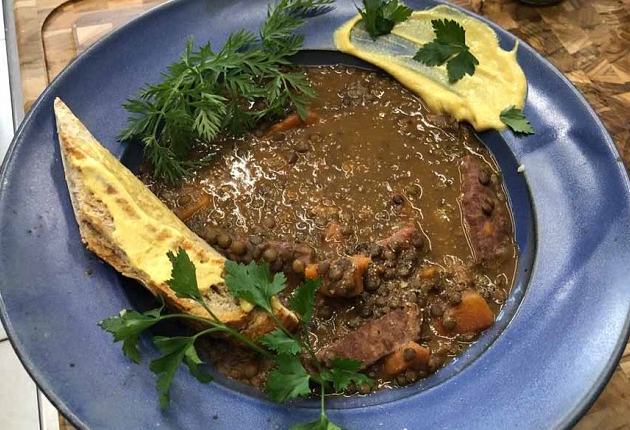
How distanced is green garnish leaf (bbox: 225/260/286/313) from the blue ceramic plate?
14.7 inches

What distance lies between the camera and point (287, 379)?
86.9 inches

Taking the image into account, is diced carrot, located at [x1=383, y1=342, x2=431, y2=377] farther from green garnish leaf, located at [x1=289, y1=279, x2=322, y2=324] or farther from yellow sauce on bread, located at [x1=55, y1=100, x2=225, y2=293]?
yellow sauce on bread, located at [x1=55, y1=100, x2=225, y2=293]

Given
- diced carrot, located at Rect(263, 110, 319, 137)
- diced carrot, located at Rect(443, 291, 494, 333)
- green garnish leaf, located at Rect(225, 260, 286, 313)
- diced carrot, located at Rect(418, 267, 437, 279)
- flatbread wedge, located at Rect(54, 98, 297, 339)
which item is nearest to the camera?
green garnish leaf, located at Rect(225, 260, 286, 313)

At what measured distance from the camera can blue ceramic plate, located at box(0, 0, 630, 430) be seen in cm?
236

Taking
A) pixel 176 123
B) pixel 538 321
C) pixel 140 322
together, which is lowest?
pixel 538 321

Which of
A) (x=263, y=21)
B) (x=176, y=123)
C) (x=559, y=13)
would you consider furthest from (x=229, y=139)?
(x=559, y=13)

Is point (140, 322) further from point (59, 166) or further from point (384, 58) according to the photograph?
point (384, 58)

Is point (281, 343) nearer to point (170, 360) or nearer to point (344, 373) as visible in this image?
point (344, 373)

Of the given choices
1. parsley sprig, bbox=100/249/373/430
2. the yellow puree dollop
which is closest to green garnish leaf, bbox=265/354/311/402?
parsley sprig, bbox=100/249/373/430

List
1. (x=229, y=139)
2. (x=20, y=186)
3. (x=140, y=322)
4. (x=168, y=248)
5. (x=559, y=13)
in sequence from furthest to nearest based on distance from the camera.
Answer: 1. (x=559, y=13)
2. (x=229, y=139)
3. (x=20, y=186)
4. (x=168, y=248)
5. (x=140, y=322)

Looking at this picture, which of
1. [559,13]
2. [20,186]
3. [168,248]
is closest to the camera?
[168,248]

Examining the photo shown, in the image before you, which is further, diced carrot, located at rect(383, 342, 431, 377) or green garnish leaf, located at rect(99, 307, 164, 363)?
diced carrot, located at rect(383, 342, 431, 377)

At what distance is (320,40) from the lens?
3277mm

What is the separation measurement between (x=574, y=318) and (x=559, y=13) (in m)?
1.89
